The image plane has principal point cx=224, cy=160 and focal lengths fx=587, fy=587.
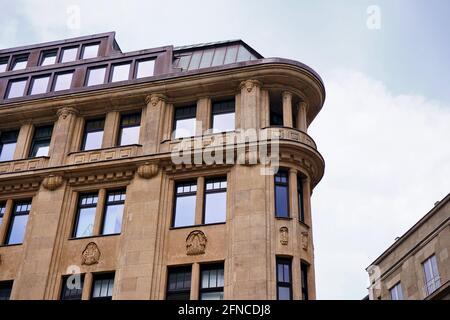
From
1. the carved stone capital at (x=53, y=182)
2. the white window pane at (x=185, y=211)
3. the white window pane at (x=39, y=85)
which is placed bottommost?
the white window pane at (x=185, y=211)

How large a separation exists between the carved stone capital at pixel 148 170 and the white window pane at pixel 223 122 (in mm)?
3307

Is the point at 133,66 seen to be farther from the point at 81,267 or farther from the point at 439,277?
the point at 439,277

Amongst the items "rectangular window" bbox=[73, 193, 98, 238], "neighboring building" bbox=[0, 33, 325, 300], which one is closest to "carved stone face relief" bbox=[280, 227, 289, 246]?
"neighboring building" bbox=[0, 33, 325, 300]

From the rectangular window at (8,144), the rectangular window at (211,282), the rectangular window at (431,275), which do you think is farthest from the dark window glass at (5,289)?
the rectangular window at (431,275)

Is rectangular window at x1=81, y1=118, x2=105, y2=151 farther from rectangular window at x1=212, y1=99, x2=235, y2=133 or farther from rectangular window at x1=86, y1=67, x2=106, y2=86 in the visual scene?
rectangular window at x1=212, y1=99, x2=235, y2=133

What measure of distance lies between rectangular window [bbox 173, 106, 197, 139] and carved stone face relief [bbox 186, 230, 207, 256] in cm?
532

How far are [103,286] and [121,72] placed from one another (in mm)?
11577

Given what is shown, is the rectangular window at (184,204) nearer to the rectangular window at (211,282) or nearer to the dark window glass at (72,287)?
the rectangular window at (211,282)

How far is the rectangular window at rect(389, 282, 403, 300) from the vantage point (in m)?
38.5

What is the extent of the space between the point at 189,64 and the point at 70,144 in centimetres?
724

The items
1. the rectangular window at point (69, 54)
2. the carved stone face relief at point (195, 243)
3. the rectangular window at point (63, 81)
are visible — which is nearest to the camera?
the carved stone face relief at point (195, 243)

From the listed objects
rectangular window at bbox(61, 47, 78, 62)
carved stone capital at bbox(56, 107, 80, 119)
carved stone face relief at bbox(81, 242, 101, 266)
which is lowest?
carved stone face relief at bbox(81, 242, 101, 266)

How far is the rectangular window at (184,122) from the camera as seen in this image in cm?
2745
